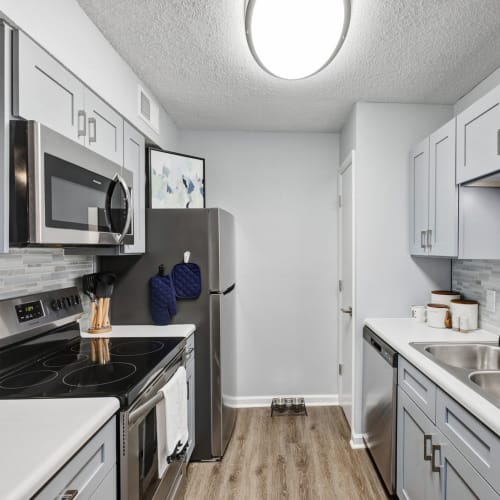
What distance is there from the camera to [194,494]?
2035mm

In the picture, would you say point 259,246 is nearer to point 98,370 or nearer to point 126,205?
point 126,205

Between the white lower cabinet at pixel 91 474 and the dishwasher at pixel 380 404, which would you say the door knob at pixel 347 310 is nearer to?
the dishwasher at pixel 380 404

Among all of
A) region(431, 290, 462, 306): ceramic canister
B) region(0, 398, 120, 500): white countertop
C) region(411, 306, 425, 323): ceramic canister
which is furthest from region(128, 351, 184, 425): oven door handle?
region(431, 290, 462, 306): ceramic canister

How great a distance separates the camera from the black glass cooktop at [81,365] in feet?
4.08

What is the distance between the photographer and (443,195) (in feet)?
6.60

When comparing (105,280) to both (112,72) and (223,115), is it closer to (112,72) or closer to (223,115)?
(112,72)

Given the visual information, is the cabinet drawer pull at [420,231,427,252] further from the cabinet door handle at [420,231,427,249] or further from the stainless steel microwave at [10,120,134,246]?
the stainless steel microwave at [10,120,134,246]

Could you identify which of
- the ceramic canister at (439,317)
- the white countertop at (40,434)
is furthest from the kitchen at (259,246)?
the ceramic canister at (439,317)

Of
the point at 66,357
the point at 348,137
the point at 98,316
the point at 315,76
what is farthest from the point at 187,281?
the point at 348,137

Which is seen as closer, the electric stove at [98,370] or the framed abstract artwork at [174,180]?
the electric stove at [98,370]

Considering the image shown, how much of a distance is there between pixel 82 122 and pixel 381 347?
200cm

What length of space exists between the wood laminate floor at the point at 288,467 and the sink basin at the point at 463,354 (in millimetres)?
901

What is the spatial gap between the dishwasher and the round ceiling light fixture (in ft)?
5.07

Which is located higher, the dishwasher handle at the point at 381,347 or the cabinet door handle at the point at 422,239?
the cabinet door handle at the point at 422,239
